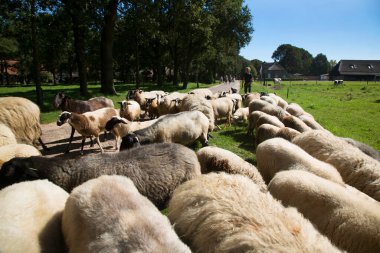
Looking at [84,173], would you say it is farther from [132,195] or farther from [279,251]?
[279,251]

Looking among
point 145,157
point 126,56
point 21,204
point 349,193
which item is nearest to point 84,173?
point 145,157

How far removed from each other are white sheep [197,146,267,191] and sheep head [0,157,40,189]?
300 centimetres

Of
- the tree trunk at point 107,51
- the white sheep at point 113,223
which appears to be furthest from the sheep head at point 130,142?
the tree trunk at point 107,51

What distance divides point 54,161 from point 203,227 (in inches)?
119

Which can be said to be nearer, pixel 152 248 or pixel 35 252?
pixel 152 248

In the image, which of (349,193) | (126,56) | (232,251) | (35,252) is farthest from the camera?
(126,56)

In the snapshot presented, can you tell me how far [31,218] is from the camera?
2980 mm

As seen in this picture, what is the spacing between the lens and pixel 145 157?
488 centimetres

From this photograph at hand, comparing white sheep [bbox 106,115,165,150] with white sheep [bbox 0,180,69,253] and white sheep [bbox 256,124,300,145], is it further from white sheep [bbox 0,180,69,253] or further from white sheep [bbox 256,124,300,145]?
white sheep [bbox 0,180,69,253]

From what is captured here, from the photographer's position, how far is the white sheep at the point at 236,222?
2377mm

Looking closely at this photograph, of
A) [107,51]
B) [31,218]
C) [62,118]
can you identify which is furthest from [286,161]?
[107,51]

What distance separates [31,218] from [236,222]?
2.32 meters

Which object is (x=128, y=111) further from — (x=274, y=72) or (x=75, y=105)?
(x=274, y=72)

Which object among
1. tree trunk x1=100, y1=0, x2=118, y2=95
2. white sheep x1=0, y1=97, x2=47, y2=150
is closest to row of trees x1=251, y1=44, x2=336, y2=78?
tree trunk x1=100, y1=0, x2=118, y2=95
